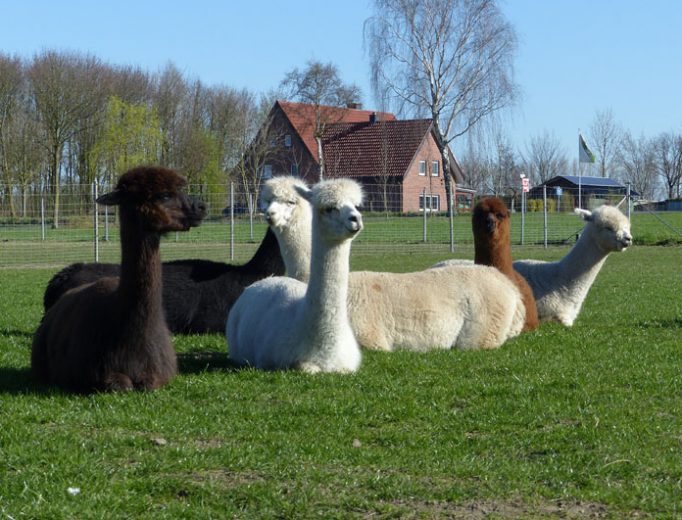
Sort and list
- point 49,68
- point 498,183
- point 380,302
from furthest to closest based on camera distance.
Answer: point 498,183 → point 49,68 → point 380,302

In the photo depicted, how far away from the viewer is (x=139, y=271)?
235 inches

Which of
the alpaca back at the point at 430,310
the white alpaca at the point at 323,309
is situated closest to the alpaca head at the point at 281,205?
the alpaca back at the point at 430,310

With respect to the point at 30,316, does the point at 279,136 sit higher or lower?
higher

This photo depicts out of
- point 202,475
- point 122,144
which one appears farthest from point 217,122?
A: point 202,475

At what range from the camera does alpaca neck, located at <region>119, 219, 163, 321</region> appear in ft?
19.6

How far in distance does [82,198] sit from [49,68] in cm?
1275

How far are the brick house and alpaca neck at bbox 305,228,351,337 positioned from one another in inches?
1488

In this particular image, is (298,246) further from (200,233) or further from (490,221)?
(200,233)

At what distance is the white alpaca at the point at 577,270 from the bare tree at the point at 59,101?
3271 centimetres

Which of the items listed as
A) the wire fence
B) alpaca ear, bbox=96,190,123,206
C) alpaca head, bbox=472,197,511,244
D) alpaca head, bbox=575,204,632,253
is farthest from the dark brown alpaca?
the wire fence

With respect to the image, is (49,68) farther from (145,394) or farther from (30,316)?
(145,394)

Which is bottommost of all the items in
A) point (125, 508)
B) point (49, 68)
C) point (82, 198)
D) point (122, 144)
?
point (125, 508)

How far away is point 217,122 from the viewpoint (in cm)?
5216

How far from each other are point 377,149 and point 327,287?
44793 millimetres
